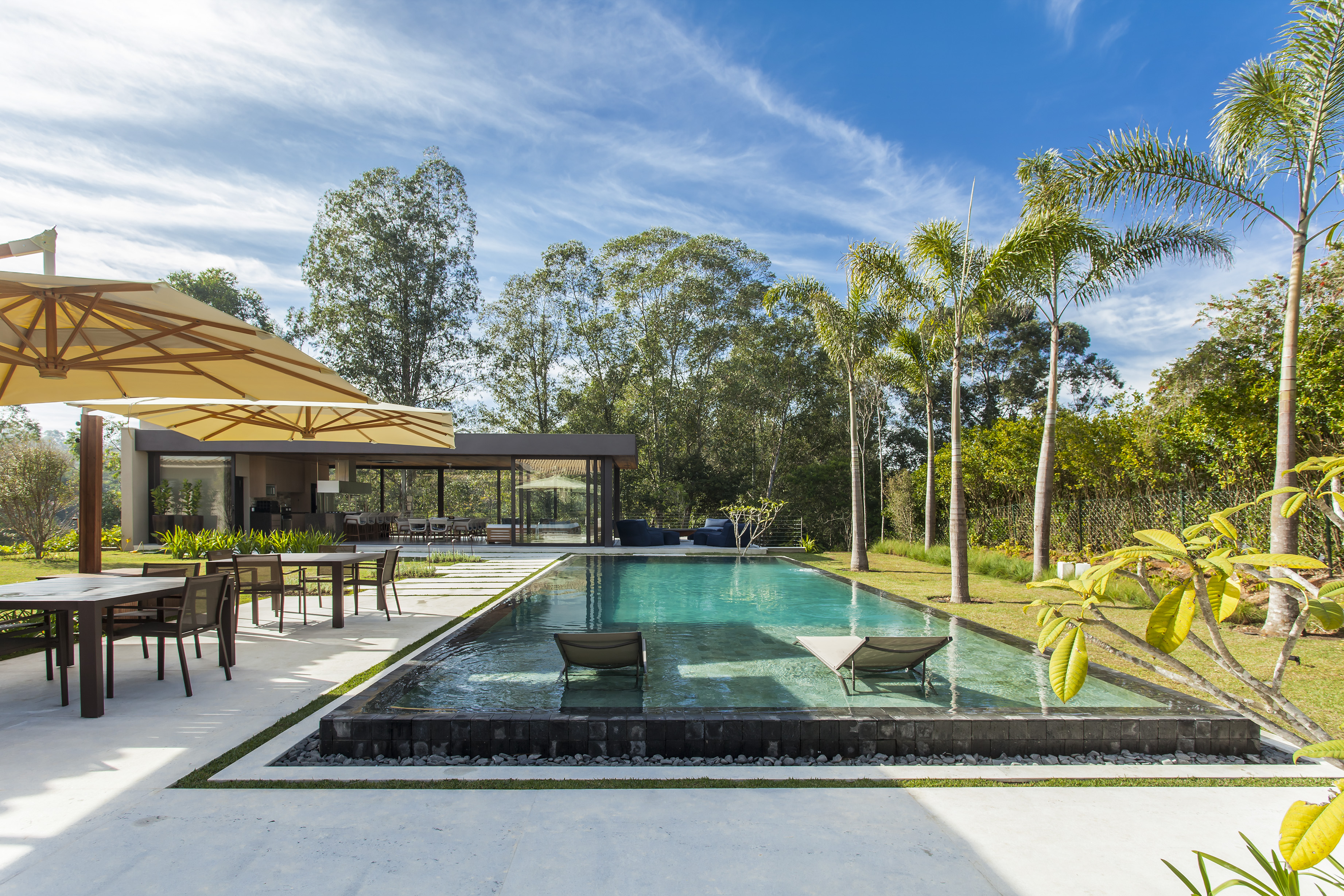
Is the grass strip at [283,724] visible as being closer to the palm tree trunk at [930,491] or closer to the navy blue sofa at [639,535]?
the navy blue sofa at [639,535]

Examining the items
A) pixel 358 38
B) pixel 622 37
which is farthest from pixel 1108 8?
pixel 358 38

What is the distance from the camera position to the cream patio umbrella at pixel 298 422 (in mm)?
7668

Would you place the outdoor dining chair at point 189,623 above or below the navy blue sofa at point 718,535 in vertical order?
above

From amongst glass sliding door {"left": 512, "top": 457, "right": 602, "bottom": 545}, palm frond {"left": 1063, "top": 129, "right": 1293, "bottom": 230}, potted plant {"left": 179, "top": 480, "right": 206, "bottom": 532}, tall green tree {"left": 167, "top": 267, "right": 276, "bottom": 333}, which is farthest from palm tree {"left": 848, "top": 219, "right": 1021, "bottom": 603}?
tall green tree {"left": 167, "top": 267, "right": 276, "bottom": 333}

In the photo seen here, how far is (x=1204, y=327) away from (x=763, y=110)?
1361cm

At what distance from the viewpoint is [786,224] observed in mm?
29484

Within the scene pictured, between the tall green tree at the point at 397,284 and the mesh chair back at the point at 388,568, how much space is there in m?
20.2

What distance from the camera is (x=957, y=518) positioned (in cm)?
1021

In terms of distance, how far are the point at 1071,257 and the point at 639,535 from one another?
481 inches

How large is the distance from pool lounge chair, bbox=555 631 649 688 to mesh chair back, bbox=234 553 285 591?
365 cm

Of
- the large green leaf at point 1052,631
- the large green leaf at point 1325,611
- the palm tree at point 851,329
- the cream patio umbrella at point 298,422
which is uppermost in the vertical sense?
the palm tree at point 851,329

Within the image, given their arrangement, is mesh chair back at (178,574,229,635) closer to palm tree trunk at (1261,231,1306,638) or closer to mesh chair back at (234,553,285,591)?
mesh chair back at (234,553,285,591)

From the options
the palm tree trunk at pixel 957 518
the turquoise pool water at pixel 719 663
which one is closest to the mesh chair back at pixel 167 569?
the turquoise pool water at pixel 719 663

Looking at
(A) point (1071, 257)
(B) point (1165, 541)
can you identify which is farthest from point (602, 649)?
(A) point (1071, 257)
